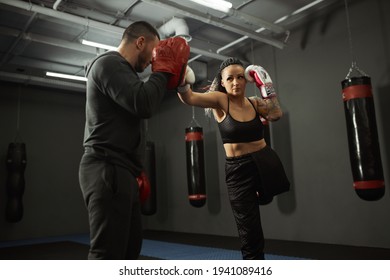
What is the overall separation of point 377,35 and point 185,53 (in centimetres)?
328

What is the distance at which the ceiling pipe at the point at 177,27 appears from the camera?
4.20 m

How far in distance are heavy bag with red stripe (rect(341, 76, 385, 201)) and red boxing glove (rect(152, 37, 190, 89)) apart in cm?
226

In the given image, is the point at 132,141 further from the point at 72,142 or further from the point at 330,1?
the point at 72,142

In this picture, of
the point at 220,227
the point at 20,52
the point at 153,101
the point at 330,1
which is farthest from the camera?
the point at 220,227

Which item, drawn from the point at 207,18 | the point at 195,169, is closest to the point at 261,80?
the point at 207,18

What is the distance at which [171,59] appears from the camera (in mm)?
1378

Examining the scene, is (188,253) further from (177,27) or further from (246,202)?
(177,27)

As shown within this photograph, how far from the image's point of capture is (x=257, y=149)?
7.29 ft

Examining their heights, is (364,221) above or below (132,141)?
below

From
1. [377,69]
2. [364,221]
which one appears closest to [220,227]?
[364,221]

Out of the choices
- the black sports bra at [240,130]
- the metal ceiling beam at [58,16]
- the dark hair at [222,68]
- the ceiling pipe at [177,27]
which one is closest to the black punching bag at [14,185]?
the metal ceiling beam at [58,16]

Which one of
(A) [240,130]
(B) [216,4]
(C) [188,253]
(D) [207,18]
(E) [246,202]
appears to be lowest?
(C) [188,253]

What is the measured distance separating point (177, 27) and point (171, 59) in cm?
306

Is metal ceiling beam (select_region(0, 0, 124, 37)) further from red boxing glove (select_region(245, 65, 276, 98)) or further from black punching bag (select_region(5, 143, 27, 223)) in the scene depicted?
black punching bag (select_region(5, 143, 27, 223))
